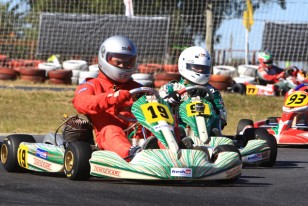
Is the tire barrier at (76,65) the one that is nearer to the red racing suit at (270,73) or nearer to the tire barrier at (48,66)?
the tire barrier at (48,66)

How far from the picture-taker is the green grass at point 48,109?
476 inches

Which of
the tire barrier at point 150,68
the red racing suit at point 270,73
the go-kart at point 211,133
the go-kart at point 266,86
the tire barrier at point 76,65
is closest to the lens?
the go-kart at point 211,133

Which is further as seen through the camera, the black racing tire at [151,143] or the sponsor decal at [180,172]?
the black racing tire at [151,143]

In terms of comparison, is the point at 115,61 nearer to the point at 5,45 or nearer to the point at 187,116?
the point at 187,116

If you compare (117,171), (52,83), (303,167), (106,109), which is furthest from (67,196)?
(52,83)

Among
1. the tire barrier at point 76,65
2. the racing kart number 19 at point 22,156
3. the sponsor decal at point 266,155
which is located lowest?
the tire barrier at point 76,65

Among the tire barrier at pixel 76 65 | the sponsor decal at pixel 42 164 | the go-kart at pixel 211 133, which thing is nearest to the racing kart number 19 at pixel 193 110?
the go-kart at pixel 211 133

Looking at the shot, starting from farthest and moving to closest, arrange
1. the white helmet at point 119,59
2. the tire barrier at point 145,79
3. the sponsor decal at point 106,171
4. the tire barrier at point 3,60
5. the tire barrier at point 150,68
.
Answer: the tire barrier at point 3,60 → the tire barrier at point 150,68 → the tire barrier at point 145,79 → the white helmet at point 119,59 → the sponsor decal at point 106,171

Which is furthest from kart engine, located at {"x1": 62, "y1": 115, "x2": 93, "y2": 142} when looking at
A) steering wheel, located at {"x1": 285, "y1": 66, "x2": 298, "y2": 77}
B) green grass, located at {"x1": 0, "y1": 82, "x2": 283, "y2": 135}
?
steering wheel, located at {"x1": 285, "y1": 66, "x2": 298, "y2": 77}

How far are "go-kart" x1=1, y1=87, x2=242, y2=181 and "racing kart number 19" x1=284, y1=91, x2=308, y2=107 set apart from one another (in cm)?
350

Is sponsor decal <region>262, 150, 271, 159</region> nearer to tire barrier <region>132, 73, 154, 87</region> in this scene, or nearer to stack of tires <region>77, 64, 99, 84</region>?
tire barrier <region>132, 73, 154, 87</region>

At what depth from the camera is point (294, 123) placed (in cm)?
1034

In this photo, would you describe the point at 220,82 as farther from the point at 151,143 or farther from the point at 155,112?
the point at 151,143

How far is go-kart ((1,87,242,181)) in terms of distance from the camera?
611 cm
